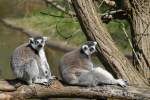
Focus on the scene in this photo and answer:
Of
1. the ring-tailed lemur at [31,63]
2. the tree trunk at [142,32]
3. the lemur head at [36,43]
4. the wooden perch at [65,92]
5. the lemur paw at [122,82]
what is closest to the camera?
the wooden perch at [65,92]

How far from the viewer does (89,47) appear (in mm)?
6035

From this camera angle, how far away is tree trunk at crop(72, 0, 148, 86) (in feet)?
19.5

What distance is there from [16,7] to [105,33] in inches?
751

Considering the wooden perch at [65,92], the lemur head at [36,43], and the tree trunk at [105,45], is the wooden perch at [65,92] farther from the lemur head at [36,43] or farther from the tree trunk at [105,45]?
the lemur head at [36,43]

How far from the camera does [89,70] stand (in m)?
5.98

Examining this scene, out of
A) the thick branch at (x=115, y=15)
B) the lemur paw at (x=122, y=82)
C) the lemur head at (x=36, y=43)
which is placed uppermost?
the thick branch at (x=115, y=15)

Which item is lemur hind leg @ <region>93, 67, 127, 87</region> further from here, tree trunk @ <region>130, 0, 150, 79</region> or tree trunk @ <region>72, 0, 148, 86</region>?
tree trunk @ <region>130, 0, 150, 79</region>

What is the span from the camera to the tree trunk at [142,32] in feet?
21.1

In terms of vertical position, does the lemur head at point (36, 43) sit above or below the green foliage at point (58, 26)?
above

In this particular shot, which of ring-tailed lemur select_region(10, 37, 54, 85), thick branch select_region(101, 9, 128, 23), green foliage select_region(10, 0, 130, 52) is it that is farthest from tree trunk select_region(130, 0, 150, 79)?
green foliage select_region(10, 0, 130, 52)

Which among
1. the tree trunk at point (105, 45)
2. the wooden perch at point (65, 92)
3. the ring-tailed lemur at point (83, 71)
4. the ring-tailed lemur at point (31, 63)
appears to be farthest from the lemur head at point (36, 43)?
the wooden perch at point (65, 92)

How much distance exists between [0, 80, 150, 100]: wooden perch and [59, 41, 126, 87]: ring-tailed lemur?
0.35 ft

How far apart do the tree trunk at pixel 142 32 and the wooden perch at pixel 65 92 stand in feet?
A: 3.26

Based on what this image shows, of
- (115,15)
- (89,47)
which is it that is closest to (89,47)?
(89,47)
